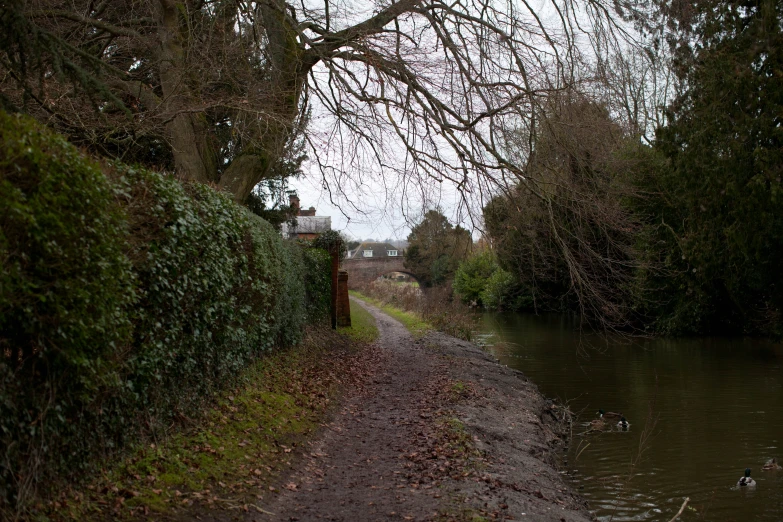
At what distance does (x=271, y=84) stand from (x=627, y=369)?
13.7 meters

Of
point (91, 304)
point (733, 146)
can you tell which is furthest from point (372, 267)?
point (91, 304)

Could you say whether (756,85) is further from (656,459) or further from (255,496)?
(255,496)

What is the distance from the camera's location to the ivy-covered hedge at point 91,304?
439cm

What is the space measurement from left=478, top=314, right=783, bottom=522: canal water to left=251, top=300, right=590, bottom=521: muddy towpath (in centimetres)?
101

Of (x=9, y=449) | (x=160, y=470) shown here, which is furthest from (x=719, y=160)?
(x=9, y=449)

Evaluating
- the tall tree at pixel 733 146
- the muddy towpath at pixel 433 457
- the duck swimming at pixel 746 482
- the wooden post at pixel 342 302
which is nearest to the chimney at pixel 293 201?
the wooden post at pixel 342 302

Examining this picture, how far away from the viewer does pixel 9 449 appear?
169 inches

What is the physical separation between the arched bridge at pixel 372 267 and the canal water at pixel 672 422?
39.4 metres

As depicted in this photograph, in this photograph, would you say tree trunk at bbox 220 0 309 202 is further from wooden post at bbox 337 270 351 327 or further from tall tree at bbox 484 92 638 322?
wooden post at bbox 337 270 351 327

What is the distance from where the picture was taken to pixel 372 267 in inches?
2660

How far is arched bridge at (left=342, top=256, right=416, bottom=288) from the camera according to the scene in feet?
215

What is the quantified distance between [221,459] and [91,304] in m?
2.78

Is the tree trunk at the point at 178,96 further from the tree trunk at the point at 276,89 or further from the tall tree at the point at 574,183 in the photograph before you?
the tall tree at the point at 574,183

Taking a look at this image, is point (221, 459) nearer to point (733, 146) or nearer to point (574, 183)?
point (574, 183)
